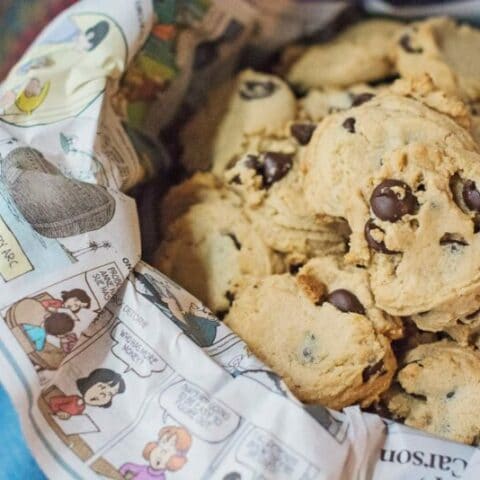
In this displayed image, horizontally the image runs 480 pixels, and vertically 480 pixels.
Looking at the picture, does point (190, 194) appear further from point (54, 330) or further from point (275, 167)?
point (54, 330)

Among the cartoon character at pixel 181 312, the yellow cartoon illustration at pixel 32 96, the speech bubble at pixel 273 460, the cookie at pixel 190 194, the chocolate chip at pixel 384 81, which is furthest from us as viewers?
the chocolate chip at pixel 384 81

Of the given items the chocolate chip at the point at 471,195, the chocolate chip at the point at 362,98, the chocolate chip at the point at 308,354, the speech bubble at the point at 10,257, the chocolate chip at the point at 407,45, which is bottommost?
the chocolate chip at the point at 308,354

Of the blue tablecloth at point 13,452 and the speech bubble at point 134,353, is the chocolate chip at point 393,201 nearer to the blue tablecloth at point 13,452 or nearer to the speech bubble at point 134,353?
the speech bubble at point 134,353

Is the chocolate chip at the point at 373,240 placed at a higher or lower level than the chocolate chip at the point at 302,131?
higher

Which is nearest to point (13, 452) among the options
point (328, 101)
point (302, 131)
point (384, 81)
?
point (302, 131)

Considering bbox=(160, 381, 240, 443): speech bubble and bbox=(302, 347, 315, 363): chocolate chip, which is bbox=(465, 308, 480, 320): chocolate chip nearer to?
bbox=(302, 347, 315, 363): chocolate chip

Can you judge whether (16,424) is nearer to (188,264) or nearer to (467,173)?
(188,264)

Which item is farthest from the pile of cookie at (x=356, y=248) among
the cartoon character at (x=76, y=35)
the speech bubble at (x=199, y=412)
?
the cartoon character at (x=76, y=35)
